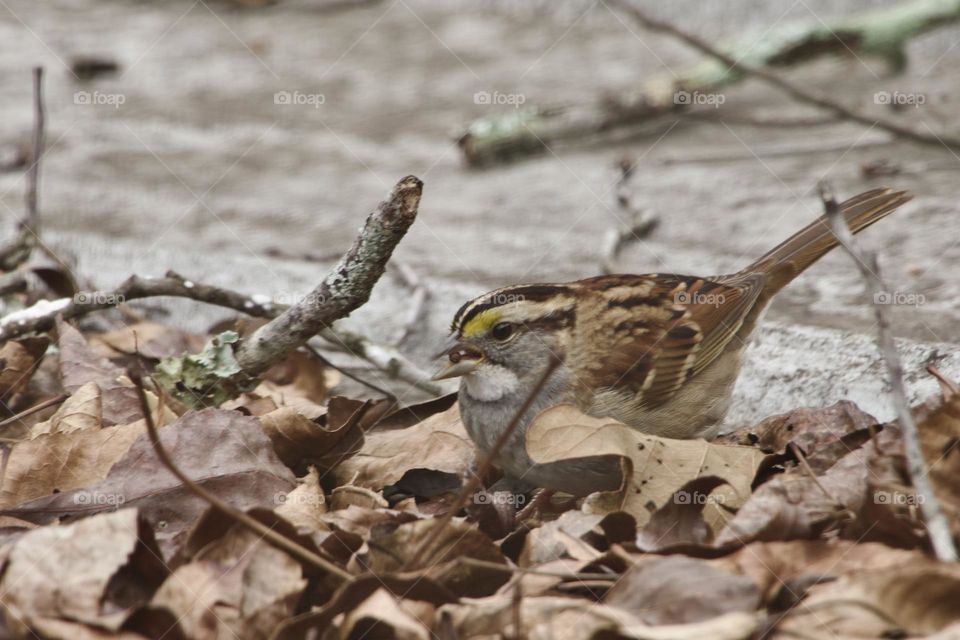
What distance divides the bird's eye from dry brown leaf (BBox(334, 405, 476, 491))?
A: 34cm

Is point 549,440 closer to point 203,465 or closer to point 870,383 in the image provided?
point 203,465

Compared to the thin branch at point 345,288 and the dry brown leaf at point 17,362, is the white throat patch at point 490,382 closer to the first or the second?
the thin branch at point 345,288

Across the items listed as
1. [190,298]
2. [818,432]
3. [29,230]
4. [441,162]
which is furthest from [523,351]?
[441,162]

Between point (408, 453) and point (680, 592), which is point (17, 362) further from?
point (680, 592)

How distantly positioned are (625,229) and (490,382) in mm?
2119

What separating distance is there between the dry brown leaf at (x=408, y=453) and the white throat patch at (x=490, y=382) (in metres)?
0.21

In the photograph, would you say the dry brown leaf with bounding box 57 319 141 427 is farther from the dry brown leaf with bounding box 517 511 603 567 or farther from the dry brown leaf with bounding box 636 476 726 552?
the dry brown leaf with bounding box 636 476 726 552

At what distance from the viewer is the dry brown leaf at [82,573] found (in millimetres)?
2863

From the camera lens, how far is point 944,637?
8.22 ft

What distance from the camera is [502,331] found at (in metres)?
4.39

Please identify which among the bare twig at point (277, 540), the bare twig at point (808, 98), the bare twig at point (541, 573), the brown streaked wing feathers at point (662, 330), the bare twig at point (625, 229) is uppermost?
the bare twig at point (808, 98)

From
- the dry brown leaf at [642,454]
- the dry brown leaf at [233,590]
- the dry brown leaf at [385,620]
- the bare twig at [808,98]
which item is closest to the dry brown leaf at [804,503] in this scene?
the dry brown leaf at [642,454]

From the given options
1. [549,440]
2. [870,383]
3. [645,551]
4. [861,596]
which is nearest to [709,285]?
[870,383]

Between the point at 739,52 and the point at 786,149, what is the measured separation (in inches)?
47.2
